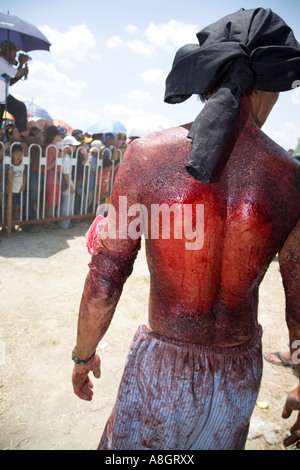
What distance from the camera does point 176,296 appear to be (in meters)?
1.37

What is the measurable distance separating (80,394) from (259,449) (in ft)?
5.86

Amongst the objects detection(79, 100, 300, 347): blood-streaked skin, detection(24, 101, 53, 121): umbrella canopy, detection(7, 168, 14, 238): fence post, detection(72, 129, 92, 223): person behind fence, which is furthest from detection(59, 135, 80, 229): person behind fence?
detection(79, 100, 300, 347): blood-streaked skin

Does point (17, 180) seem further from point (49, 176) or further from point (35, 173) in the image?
point (49, 176)

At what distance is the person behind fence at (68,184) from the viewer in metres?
7.28

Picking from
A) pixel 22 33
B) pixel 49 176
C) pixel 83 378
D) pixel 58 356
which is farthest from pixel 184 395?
pixel 22 33

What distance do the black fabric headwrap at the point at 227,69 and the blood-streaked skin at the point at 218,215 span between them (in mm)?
117

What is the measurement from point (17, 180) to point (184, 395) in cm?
612

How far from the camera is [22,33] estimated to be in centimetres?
809

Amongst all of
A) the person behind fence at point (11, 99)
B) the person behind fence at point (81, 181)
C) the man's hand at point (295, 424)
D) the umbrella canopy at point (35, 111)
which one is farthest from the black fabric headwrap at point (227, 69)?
the umbrella canopy at point (35, 111)

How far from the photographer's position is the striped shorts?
143 cm

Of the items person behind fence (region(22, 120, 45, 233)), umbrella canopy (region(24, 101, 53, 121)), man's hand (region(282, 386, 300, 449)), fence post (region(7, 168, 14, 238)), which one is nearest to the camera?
man's hand (region(282, 386, 300, 449))

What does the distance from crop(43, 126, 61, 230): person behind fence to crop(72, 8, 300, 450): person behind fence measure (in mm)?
5903

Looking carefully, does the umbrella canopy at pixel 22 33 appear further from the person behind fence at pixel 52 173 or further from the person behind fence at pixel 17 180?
the person behind fence at pixel 17 180

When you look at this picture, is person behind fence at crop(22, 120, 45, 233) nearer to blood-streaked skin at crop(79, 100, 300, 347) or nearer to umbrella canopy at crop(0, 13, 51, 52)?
umbrella canopy at crop(0, 13, 51, 52)
